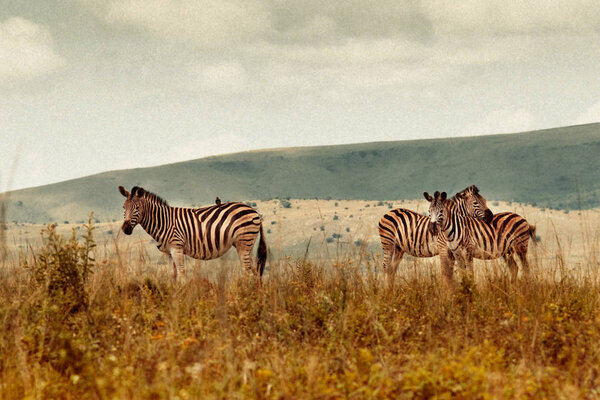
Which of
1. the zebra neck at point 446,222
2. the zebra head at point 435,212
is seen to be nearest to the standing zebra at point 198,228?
the zebra head at point 435,212

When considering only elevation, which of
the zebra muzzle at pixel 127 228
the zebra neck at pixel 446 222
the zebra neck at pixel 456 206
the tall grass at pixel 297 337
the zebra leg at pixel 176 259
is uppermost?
the zebra neck at pixel 456 206

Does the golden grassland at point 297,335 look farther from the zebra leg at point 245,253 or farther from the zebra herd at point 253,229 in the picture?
the zebra leg at point 245,253

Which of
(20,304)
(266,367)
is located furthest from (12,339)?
(266,367)

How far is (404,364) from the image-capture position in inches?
239

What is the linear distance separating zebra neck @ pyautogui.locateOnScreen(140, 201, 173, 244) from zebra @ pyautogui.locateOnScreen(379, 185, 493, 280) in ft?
14.0

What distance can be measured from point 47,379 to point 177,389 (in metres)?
1.36

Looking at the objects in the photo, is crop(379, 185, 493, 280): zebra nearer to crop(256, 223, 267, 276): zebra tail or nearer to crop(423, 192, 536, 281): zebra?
crop(423, 192, 536, 281): zebra

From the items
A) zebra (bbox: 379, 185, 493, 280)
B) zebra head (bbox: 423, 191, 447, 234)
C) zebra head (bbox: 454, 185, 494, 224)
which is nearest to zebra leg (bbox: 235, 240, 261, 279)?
zebra (bbox: 379, 185, 493, 280)

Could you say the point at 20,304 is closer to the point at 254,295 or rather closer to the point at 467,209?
the point at 254,295

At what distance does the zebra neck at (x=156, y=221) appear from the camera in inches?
445

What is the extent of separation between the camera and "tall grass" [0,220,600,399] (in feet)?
17.2

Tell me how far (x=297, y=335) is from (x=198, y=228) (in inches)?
204

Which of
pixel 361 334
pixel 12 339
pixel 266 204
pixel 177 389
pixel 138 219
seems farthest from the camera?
pixel 266 204

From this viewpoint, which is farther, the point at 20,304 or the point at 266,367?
the point at 20,304
